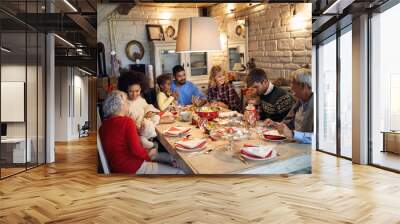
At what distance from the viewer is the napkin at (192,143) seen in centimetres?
588

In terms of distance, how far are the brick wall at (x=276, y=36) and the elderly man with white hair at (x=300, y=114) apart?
7.2 inches

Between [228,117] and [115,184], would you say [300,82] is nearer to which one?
[228,117]

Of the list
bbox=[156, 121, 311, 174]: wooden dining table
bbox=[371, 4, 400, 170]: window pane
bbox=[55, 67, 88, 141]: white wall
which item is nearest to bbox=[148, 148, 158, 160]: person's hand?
bbox=[156, 121, 311, 174]: wooden dining table

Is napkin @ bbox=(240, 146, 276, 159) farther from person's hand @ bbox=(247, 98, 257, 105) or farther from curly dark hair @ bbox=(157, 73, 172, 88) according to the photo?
curly dark hair @ bbox=(157, 73, 172, 88)

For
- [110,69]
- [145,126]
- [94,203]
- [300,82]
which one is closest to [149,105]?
[145,126]

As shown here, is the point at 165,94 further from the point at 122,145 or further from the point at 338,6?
the point at 338,6

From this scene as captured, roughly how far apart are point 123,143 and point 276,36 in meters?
2.81

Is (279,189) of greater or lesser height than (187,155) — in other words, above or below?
below

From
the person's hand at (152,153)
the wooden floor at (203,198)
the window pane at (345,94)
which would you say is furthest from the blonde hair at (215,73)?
the window pane at (345,94)

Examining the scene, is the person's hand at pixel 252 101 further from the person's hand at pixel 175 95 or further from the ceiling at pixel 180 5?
the ceiling at pixel 180 5

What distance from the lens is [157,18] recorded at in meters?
6.14

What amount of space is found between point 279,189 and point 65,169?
397 cm

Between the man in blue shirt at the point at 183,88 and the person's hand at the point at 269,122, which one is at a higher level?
the man in blue shirt at the point at 183,88

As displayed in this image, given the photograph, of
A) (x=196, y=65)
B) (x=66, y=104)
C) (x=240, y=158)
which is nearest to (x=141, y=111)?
(x=196, y=65)
